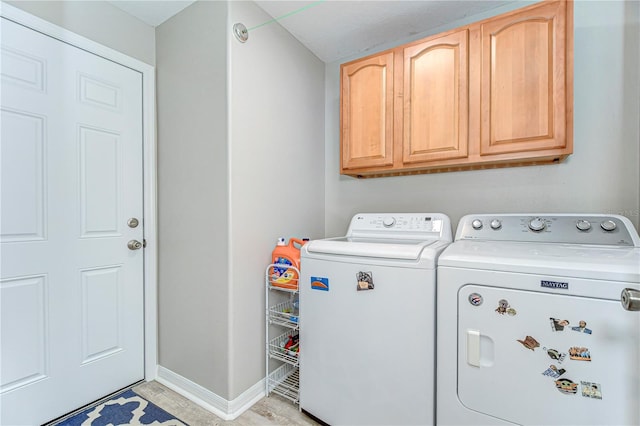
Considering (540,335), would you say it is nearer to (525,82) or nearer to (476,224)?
(476,224)

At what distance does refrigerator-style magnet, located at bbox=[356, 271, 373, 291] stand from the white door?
146cm

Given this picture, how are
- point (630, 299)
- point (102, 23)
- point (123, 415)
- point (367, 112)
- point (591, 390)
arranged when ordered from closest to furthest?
point (630, 299), point (591, 390), point (123, 415), point (102, 23), point (367, 112)

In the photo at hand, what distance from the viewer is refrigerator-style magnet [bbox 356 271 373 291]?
50.3 inches

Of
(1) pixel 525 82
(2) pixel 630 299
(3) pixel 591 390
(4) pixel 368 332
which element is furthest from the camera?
(1) pixel 525 82

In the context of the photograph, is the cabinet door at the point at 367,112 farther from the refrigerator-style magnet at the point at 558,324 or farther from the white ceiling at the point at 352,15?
the refrigerator-style magnet at the point at 558,324

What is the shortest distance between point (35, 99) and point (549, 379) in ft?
8.26

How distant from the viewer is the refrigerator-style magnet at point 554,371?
0.93m

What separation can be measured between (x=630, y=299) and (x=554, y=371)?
339 millimetres

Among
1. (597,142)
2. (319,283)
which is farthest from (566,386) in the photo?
(597,142)

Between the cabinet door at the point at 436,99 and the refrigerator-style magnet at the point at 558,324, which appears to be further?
the cabinet door at the point at 436,99

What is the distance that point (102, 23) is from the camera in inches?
64.4

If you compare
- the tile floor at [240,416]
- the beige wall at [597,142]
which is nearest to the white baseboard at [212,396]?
the tile floor at [240,416]

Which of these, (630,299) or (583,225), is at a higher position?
(583,225)

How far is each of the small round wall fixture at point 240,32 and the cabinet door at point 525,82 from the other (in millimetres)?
1284
